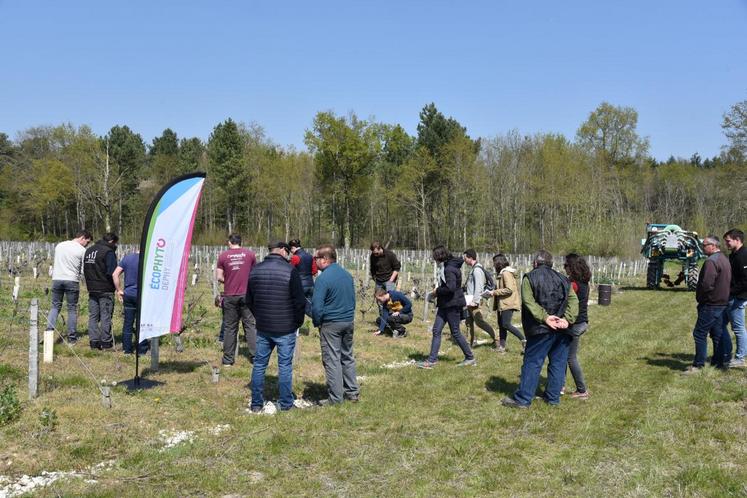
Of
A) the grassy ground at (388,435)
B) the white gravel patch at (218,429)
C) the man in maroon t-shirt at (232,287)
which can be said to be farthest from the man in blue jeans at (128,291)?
the white gravel patch at (218,429)

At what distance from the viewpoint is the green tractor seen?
23.5 m

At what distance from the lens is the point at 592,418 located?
623 cm

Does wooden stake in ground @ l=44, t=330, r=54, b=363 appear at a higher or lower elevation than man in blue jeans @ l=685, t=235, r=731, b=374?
lower

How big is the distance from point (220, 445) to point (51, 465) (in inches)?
53.6

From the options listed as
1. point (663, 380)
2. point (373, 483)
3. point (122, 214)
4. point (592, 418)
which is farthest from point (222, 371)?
point (122, 214)

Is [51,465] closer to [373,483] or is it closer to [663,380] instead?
[373,483]

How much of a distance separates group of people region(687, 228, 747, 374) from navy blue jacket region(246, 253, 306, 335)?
5390mm

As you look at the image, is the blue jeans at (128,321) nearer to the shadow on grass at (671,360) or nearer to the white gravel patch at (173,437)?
the white gravel patch at (173,437)

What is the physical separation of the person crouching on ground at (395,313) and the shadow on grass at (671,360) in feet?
14.0

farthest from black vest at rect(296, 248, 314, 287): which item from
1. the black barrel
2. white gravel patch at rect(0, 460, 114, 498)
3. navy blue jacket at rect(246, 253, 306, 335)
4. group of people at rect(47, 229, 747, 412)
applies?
the black barrel

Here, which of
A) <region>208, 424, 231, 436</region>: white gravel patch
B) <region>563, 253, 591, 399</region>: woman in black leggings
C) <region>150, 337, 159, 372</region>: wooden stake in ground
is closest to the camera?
<region>208, 424, 231, 436</region>: white gravel patch

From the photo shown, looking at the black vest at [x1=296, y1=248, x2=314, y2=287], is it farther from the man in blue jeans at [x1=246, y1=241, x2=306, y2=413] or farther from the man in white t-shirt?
the man in blue jeans at [x1=246, y1=241, x2=306, y2=413]

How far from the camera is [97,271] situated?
879 cm

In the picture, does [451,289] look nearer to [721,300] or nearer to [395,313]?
[395,313]
